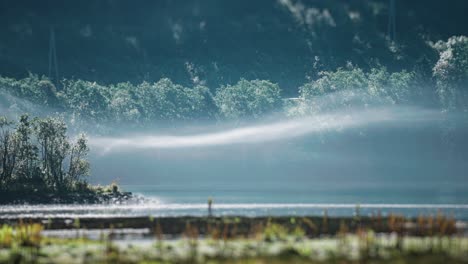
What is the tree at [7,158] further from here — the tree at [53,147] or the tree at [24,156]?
the tree at [53,147]

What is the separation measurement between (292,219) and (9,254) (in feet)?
123

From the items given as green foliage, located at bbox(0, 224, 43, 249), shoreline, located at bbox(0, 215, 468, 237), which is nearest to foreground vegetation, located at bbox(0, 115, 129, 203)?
shoreline, located at bbox(0, 215, 468, 237)

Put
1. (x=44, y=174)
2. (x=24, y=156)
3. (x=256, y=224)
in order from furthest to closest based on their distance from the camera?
(x=44, y=174), (x=24, y=156), (x=256, y=224)

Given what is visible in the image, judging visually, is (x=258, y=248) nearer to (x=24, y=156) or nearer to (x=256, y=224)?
(x=256, y=224)

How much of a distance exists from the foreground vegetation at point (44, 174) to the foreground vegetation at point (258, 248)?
297 feet

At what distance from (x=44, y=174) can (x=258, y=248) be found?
400 ft

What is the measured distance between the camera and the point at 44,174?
18725 centimetres

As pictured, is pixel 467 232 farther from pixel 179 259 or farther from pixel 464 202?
pixel 464 202

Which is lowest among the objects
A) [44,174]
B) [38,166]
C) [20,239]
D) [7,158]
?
[20,239]

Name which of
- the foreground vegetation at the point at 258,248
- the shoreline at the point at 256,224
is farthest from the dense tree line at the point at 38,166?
the foreground vegetation at the point at 258,248

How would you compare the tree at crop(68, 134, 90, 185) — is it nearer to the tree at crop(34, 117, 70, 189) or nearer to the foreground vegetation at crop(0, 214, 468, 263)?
the tree at crop(34, 117, 70, 189)

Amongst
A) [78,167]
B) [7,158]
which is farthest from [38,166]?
[78,167]

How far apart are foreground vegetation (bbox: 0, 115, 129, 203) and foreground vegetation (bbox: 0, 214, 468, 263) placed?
90436 millimetres

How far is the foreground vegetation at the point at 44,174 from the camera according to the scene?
570ft
